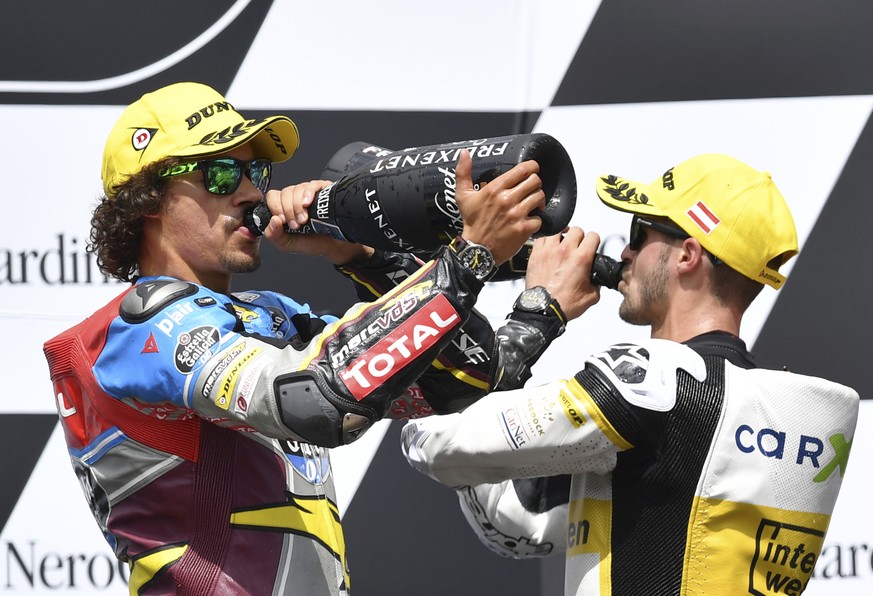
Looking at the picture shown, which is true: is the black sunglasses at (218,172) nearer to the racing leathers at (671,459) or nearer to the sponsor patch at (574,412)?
the racing leathers at (671,459)

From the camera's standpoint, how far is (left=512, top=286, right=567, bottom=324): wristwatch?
216cm

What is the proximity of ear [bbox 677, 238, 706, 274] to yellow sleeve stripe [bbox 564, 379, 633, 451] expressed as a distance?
1.33 feet

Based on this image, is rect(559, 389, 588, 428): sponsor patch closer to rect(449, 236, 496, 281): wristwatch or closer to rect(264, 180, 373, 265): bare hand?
rect(449, 236, 496, 281): wristwatch

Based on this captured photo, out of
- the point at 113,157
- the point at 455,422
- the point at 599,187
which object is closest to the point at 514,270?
the point at 599,187

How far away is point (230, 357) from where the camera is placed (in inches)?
69.1

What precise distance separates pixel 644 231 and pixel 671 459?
0.53 meters

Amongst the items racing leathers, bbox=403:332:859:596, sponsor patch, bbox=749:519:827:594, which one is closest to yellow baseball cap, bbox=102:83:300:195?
racing leathers, bbox=403:332:859:596

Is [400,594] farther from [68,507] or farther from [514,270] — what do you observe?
[514,270]

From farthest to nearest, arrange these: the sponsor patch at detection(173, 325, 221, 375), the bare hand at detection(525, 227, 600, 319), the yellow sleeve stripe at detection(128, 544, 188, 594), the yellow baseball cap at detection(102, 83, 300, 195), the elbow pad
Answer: the bare hand at detection(525, 227, 600, 319)
the yellow baseball cap at detection(102, 83, 300, 195)
the yellow sleeve stripe at detection(128, 544, 188, 594)
the sponsor patch at detection(173, 325, 221, 375)
the elbow pad

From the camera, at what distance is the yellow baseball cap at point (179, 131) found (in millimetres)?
2061

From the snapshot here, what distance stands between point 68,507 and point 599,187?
153cm

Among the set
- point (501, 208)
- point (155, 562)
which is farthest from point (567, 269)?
point (155, 562)

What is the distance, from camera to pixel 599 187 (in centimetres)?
239

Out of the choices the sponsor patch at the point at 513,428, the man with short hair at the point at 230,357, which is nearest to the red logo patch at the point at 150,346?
the man with short hair at the point at 230,357
